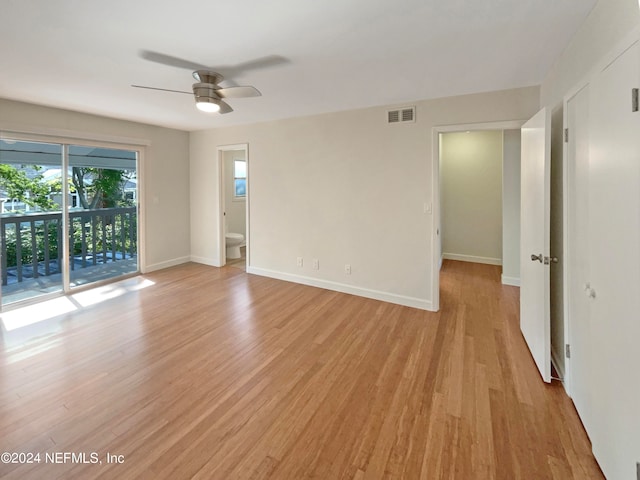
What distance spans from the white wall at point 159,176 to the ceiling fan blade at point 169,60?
7.92ft

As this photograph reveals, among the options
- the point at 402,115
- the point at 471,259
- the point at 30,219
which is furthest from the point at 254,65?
the point at 471,259

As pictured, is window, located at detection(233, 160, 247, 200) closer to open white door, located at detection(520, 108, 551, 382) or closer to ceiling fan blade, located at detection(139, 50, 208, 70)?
ceiling fan blade, located at detection(139, 50, 208, 70)

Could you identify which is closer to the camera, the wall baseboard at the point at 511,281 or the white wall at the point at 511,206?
the white wall at the point at 511,206

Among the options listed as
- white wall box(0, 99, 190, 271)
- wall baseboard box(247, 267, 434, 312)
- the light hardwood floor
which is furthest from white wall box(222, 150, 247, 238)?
the light hardwood floor

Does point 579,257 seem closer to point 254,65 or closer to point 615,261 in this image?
point 615,261

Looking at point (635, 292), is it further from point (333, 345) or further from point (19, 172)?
point (19, 172)

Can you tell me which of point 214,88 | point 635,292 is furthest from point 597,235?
point 214,88

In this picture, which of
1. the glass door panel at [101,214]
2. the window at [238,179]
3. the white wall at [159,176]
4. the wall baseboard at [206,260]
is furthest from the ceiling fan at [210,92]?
the window at [238,179]

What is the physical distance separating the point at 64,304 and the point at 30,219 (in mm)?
1123

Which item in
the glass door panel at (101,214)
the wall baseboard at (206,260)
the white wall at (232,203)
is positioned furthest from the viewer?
the white wall at (232,203)

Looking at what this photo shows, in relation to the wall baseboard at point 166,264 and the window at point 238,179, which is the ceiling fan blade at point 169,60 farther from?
the window at point 238,179

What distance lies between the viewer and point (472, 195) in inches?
229

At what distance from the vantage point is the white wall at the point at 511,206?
170 inches

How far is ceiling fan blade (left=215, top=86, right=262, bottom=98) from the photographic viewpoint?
249 centimetres
